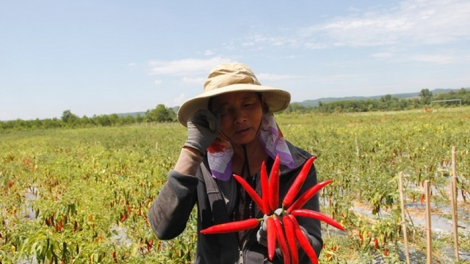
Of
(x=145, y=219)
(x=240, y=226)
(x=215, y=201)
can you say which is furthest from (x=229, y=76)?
(x=145, y=219)

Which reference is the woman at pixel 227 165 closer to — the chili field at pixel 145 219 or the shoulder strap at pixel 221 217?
the shoulder strap at pixel 221 217

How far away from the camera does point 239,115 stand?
128cm

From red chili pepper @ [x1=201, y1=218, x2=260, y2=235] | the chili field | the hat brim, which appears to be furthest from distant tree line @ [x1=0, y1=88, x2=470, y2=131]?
red chili pepper @ [x1=201, y1=218, x2=260, y2=235]

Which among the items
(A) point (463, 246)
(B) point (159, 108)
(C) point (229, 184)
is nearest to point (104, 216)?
(C) point (229, 184)

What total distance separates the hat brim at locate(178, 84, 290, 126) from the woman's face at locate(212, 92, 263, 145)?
46mm

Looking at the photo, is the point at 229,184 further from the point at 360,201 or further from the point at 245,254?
the point at 360,201

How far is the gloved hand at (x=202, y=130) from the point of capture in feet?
3.84

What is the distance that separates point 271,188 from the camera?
0.92 meters

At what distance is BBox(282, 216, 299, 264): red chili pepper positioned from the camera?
0.86 m

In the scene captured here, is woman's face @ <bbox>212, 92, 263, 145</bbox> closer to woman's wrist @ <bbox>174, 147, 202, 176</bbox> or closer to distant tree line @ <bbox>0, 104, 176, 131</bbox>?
woman's wrist @ <bbox>174, 147, 202, 176</bbox>

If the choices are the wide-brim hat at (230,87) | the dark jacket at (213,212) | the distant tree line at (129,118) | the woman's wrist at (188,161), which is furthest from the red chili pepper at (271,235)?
the distant tree line at (129,118)

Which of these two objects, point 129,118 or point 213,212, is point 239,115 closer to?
point 213,212

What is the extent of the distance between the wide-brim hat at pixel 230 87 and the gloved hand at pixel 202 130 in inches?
3.4

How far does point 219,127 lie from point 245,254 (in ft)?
1.46
